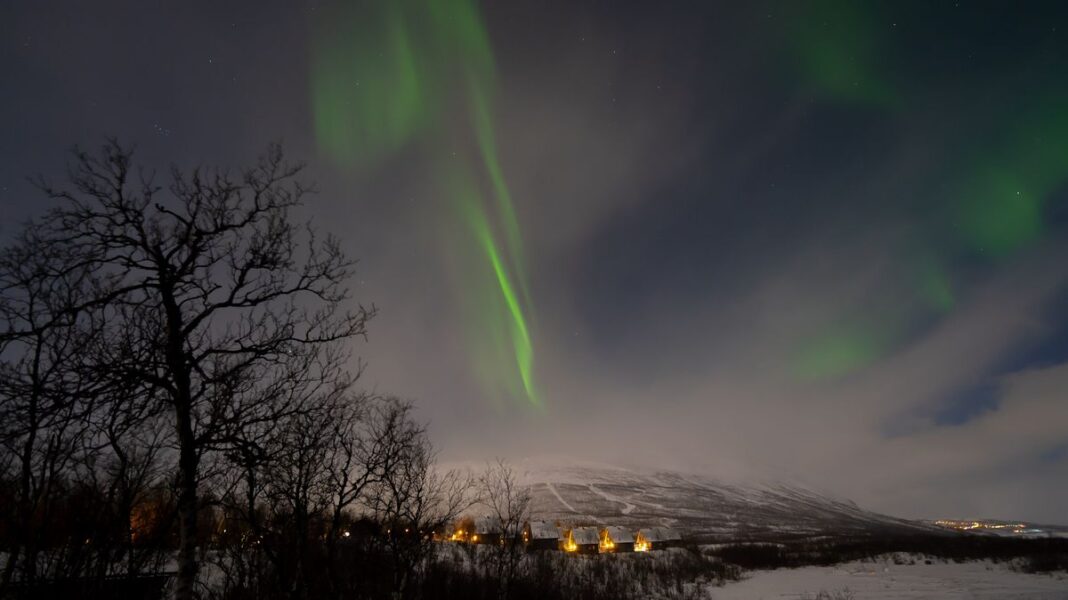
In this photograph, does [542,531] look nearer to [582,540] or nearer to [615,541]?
[582,540]

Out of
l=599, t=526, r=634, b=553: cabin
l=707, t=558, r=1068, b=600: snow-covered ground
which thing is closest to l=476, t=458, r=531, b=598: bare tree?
l=707, t=558, r=1068, b=600: snow-covered ground

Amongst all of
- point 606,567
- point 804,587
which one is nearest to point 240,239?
point 804,587

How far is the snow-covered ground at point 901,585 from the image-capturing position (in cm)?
4122

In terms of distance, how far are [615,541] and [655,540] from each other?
991 cm

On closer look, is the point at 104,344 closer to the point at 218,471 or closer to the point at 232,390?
the point at 232,390

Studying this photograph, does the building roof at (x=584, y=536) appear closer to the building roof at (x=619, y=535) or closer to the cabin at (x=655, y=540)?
the building roof at (x=619, y=535)

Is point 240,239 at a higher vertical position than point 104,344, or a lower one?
higher

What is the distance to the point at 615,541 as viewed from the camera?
351ft

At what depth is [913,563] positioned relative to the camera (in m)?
80.5

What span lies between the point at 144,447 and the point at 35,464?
1152 mm

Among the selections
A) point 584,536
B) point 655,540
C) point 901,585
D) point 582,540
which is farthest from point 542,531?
point 901,585

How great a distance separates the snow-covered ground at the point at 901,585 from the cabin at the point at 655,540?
3627cm

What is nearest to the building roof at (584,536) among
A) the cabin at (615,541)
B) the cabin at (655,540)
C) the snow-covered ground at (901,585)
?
the cabin at (615,541)

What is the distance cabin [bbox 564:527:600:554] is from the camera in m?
98.9
